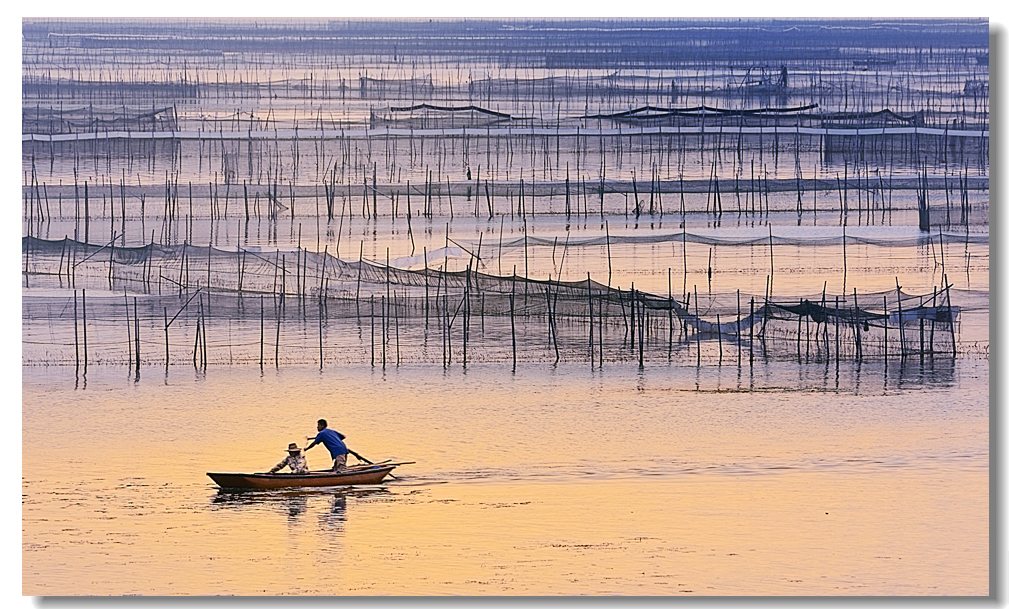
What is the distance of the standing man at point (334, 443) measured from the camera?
6.65 meters

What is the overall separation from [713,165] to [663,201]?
0.71 feet

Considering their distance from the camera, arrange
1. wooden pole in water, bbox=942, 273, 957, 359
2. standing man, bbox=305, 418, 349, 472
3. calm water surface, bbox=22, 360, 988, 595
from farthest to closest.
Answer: wooden pole in water, bbox=942, 273, 957, 359 → standing man, bbox=305, 418, 349, 472 → calm water surface, bbox=22, 360, 988, 595

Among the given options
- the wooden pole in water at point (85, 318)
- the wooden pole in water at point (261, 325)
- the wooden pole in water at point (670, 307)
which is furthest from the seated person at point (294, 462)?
the wooden pole in water at point (670, 307)

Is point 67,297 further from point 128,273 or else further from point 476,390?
point 476,390

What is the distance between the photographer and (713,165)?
22.4 feet

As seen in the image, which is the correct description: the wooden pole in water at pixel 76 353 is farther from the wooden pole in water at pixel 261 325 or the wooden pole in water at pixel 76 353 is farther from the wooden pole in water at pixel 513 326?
the wooden pole in water at pixel 513 326

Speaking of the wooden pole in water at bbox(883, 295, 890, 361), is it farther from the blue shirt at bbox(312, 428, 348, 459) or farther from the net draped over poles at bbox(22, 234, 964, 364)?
the blue shirt at bbox(312, 428, 348, 459)

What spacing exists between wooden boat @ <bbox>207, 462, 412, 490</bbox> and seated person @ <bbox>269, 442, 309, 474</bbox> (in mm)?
18

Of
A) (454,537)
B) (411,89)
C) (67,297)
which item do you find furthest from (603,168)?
(67,297)

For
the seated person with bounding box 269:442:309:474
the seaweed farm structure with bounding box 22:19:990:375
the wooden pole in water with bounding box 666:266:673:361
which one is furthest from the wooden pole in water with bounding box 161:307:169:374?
the wooden pole in water with bounding box 666:266:673:361

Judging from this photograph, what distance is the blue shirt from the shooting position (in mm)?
6656

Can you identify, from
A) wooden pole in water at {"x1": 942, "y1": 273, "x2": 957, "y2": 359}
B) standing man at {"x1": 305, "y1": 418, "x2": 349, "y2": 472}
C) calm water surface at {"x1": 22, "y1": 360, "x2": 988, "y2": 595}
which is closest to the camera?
calm water surface at {"x1": 22, "y1": 360, "x2": 988, "y2": 595}

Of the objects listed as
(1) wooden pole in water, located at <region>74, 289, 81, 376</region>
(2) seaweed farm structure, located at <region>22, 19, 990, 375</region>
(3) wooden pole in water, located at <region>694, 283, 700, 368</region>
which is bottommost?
(1) wooden pole in water, located at <region>74, 289, 81, 376</region>

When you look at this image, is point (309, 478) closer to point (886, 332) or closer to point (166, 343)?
point (166, 343)
